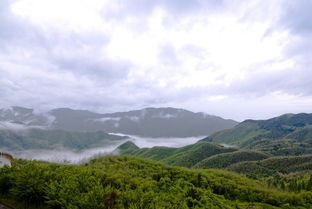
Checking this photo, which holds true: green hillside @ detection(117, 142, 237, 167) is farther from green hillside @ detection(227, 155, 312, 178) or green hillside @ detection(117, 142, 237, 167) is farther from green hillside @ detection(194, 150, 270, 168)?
green hillside @ detection(227, 155, 312, 178)

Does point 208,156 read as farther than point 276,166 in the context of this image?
Yes

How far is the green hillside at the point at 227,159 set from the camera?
95.8m

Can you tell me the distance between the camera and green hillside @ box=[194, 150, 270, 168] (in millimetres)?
95750

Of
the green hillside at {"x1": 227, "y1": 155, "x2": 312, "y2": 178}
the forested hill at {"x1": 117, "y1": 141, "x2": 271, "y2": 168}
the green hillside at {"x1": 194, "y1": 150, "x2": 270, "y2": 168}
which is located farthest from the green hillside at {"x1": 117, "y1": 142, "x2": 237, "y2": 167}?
the green hillside at {"x1": 227, "y1": 155, "x2": 312, "y2": 178}

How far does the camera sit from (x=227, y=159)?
10075 centimetres

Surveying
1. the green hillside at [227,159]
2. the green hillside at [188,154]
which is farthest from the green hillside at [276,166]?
the green hillside at [188,154]

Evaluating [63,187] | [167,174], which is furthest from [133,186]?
[167,174]

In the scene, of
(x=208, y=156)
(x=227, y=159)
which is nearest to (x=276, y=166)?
(x=227, y=159)

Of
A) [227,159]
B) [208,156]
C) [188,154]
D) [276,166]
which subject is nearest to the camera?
[276,166]

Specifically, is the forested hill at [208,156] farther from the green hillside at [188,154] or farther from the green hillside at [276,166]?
the green hillside at [276,166]

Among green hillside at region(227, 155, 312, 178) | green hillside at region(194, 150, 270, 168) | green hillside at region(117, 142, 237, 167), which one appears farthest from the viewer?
green hillside at region(117, 142, 237, 167)

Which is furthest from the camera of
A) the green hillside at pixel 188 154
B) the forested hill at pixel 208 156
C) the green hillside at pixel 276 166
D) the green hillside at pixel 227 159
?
the green hillside at pixel 188 154

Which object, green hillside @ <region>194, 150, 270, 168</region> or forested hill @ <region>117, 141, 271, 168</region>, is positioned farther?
forested hill @ <region>117, 141, 271, 168</region>

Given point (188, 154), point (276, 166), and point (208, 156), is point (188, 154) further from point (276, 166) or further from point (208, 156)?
point (276, 166)
